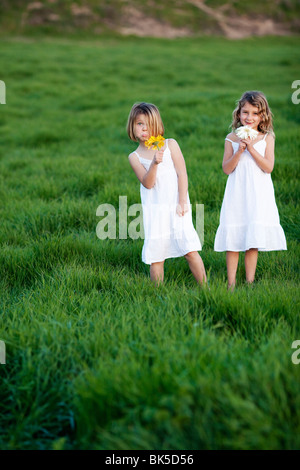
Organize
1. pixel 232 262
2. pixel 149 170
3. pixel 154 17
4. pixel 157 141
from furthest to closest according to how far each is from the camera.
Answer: pixel 154 17, pixel 232 262, pixel 149 170, pixel 157 141

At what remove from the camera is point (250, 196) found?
10.1 feet

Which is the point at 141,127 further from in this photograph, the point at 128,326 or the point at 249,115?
the point at 128,326

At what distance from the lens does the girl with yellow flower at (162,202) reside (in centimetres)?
299

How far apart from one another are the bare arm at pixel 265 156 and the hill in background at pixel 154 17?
28.3 metres

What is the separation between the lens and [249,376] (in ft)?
5.12

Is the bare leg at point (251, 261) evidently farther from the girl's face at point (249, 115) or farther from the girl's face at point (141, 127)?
the girl's face at point (141, 127)

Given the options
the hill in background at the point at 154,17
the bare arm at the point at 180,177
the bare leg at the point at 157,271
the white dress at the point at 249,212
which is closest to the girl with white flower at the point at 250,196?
the white dress at the point at 249,212

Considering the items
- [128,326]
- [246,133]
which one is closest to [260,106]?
[246,133]

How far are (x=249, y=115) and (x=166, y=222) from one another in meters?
1.01

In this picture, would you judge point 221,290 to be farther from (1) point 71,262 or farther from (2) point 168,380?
(1) point 71,262

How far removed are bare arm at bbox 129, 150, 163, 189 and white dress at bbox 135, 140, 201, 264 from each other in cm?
4

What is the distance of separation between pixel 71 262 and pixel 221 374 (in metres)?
1.92
